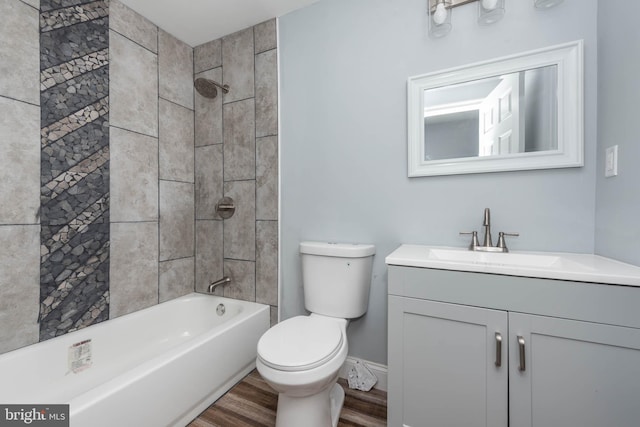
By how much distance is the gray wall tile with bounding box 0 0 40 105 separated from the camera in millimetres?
1251

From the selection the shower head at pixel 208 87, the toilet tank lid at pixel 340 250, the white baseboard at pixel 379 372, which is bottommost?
the white baseboard at pixel 379 372

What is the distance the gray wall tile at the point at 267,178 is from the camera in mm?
1879

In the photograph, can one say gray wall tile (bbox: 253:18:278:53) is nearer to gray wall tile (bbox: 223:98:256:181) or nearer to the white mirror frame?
gray wall tile (bbox: 223:98:256:181)

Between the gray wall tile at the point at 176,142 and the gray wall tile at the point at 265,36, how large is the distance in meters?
0.77

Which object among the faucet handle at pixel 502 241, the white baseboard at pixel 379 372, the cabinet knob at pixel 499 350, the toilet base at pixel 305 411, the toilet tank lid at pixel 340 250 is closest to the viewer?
the cabinet knob at pixel 499 350

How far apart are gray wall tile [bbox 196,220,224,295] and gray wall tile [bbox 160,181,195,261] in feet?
0.26

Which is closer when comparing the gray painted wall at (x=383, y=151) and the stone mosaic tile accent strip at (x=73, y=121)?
the gray painted wall at (x=383, y=151)

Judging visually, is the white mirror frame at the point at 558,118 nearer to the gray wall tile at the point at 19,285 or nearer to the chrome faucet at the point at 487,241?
the chrome faucet at the point at 487,241

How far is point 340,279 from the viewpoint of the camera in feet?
4.98

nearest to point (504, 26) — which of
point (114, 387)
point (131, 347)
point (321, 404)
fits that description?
point (321, 404)

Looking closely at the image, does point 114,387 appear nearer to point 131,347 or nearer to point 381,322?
point 131,347

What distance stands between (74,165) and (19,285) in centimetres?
65

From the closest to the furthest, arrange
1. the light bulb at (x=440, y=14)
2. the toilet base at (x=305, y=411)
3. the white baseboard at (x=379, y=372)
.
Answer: the toilet base at (x=305, y=411)
the light bulb at (x=440, y=14)
the white baseboard at (x=379, y=372)

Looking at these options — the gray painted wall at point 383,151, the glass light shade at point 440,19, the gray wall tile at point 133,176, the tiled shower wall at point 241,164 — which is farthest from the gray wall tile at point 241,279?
the glass light shade at point 440,19
